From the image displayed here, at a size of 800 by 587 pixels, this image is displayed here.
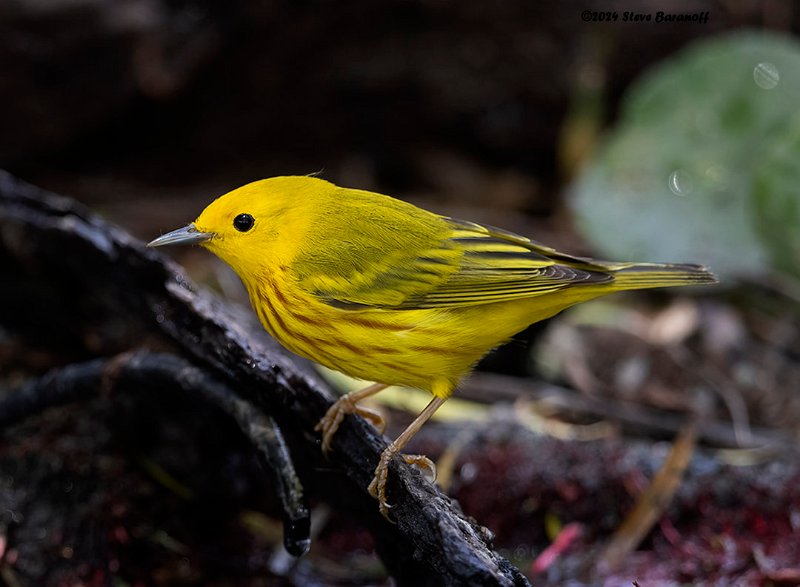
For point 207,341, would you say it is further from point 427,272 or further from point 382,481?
point 427,272

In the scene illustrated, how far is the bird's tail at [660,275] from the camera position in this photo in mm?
2865

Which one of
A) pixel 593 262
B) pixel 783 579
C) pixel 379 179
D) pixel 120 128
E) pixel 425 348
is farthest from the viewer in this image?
pixel 379 179

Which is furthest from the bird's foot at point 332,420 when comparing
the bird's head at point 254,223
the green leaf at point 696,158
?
the green leaf at point 696,158

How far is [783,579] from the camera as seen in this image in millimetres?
2418

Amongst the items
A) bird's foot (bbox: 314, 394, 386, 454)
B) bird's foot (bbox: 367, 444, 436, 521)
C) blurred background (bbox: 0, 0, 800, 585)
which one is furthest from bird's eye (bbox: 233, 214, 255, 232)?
blurred background (bbox: 0, 0, 800, 585)

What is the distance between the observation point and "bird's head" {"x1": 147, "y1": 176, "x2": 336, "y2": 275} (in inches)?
104

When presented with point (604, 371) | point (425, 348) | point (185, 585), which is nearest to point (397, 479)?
point (425, 348)

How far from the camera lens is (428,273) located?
9.09ft

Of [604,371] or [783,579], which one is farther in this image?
[604,371]

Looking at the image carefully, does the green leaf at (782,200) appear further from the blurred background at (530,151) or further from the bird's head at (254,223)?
the bird's head at (254,223)

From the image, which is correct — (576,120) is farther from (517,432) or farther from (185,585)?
(185,585)

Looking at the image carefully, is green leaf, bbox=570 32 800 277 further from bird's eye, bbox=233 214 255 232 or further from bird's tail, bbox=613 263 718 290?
bird's eye, bbox=233 214 255 232

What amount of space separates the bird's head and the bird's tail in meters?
0.95

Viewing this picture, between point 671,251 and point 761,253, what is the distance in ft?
1.39
